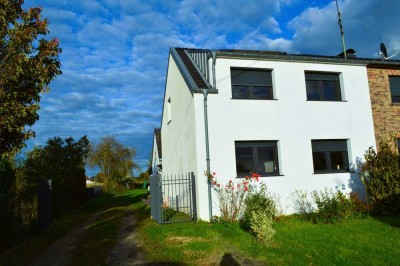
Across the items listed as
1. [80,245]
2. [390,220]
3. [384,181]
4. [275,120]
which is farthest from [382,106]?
[80,245]

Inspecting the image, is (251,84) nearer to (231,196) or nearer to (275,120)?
(275,120)

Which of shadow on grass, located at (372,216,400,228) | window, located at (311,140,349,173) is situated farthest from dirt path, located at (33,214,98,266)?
shadow on grass, located at (372,216,400,228)

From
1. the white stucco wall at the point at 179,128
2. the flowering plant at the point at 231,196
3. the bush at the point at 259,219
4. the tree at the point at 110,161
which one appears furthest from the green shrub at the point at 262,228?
the tree at the point at 110,161

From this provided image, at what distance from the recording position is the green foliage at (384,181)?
38.7 feet

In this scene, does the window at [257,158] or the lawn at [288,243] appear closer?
the lawn at [288,243]

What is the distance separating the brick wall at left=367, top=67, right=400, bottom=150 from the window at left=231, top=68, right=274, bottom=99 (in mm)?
4719

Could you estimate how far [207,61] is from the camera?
1306 centimetres

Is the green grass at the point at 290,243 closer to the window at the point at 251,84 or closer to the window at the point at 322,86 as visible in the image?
the window at the point at 251,84

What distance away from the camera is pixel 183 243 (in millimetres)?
9203

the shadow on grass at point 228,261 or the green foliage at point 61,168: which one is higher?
the green foliage at point 61,168

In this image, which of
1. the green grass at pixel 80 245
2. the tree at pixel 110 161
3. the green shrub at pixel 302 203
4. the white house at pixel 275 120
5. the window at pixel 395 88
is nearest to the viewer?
the green grass at pixel 80 245

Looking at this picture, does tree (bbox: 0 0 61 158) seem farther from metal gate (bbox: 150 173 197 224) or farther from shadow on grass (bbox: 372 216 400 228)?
shadow on grass (bbox: 372 216 400 228)

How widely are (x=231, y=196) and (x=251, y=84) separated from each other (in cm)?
442

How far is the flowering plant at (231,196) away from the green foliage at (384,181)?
4.13 m
